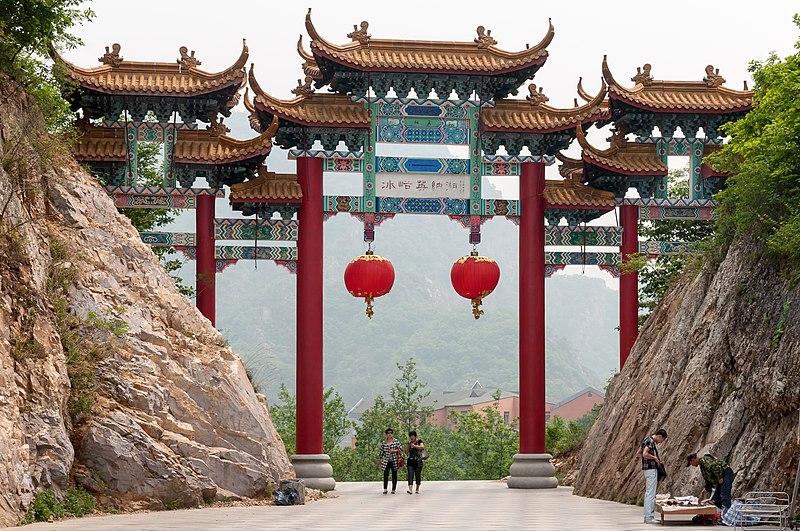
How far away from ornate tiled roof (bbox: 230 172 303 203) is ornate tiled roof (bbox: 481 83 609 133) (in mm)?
3767

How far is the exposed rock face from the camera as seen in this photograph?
1416 cm

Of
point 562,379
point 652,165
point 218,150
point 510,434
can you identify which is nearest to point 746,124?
point 652,165

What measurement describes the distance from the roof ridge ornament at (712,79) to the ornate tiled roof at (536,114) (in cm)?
215

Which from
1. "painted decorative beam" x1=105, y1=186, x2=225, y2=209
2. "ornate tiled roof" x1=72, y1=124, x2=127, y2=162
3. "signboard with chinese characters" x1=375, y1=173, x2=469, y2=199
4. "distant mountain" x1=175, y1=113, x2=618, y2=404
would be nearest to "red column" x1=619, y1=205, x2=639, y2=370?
"signboard with chinese characters" x1=375, y1=173, x2=469, y2=199

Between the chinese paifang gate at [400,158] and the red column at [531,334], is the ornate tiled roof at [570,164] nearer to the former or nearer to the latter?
the chinese paifang gate at [400,158]

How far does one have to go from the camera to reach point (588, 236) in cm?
2284

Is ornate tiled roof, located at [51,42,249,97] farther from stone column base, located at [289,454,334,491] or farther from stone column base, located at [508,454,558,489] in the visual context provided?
stone column base, located at [508,454,558,489]

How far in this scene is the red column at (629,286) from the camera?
2258 centimetres

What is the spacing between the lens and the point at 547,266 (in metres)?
23.0

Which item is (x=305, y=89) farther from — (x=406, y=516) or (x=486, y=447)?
(x=486, y=447)

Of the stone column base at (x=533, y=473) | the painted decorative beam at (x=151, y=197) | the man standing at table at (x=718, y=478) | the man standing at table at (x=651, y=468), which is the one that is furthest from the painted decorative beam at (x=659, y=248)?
the man standing at table at (x=718, y=478)

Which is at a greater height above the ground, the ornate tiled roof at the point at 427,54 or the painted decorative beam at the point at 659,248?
the ornate tiled roof at the point at 427,54

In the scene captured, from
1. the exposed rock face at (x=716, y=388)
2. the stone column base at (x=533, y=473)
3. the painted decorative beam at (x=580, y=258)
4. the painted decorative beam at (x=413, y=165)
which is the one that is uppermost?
the painted decorative beam at (x=413, y=165)

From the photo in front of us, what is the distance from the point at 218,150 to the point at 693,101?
357 inches
